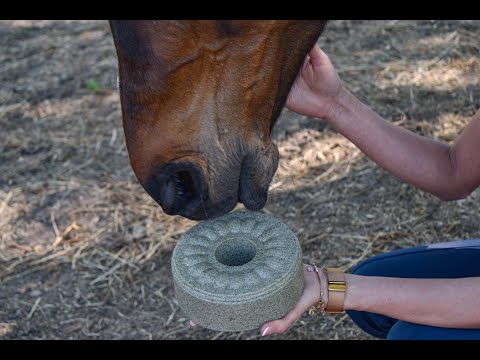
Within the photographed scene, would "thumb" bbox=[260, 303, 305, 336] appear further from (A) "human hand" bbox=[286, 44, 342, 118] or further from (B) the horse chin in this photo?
(A) "human hand" bbox=[286, 44, 342, 118]

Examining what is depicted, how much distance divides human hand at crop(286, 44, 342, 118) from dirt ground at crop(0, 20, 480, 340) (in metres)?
0.89

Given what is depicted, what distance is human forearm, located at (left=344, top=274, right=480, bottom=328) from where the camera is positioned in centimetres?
169

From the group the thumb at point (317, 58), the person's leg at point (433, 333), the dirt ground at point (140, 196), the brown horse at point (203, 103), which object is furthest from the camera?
the dirt ground at point (140, 196)

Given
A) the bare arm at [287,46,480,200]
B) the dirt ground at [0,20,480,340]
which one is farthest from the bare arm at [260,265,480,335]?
the dirt ground at [0,20,480,340]

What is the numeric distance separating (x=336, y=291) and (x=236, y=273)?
0.25 metres

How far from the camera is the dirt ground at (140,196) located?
2.77 meters

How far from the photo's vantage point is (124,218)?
317cm

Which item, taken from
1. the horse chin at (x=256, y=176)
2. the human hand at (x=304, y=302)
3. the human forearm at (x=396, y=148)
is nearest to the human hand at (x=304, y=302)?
the human hand at (x=304, y=302)

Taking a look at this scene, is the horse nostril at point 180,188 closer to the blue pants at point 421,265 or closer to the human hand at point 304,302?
the human hand at point 304,302

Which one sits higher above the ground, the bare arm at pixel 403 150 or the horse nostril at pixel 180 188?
the horse nostril at pixel 180 188

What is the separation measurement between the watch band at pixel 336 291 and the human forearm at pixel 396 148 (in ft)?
1.95

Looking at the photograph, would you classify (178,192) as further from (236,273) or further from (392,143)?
(392,143)
